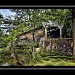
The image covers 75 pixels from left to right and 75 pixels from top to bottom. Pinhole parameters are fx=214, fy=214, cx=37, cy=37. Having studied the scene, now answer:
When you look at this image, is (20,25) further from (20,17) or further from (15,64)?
(15,64)

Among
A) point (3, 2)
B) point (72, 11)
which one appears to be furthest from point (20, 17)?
point (72, 11)

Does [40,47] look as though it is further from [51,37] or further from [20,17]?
[20,17]

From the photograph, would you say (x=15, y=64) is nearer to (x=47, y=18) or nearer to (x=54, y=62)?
(x=54, y=62)

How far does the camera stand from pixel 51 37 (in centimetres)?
417

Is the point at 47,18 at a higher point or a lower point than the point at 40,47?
higher

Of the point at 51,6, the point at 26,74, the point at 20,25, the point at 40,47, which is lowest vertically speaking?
the point at 26,74

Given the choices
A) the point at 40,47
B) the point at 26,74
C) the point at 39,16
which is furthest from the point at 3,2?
the point at 26,74

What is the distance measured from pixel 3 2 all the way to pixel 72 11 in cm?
132

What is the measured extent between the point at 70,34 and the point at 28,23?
0.84m

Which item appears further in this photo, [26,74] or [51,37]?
[51,37]

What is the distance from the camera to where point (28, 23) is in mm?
4180

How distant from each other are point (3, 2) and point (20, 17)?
0.45 metres

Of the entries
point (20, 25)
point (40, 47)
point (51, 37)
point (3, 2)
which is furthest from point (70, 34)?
point (3, 2)

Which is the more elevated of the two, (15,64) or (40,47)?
(40,47)
